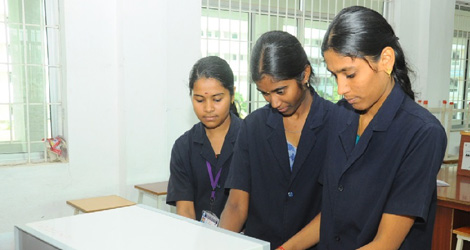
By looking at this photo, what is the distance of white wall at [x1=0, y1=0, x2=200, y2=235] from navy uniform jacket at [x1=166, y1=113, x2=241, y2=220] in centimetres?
192

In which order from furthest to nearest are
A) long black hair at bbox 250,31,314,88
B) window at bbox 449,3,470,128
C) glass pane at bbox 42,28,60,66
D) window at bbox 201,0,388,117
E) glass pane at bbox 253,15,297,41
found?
window at bbox 449,3,470,128 → glass pane at bbox 253,15,297,41 → window at bbox 201,0,388,117 → glass pane at bbox 42,28,60,66 → long black hair at bbox 250,31,314,88

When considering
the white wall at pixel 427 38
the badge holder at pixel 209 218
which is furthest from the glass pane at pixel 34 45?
the white wall at pixel 427 38

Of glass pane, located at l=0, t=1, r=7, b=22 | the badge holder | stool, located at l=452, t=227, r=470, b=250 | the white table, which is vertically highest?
glass pane, located at l=0, t=1, r=7, b=22

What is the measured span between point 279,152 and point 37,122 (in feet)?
8.08

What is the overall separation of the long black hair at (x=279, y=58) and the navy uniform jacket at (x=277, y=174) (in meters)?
0.13

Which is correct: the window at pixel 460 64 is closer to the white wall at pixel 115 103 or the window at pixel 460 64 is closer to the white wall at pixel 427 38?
the white wall at pixel 427 38

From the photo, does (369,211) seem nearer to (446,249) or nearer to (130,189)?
(446,249)

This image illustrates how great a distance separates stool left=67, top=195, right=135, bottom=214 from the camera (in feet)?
9.57

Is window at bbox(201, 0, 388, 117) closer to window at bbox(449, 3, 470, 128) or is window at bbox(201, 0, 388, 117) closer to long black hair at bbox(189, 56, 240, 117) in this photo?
long black hair at bbox(189, 56, 240, 117)

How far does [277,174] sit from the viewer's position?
4.47 ft

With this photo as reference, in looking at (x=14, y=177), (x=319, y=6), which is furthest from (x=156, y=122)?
(x=319, y=6)

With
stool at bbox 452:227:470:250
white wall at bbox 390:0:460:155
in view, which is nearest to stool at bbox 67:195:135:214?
stool at bbox 452:227:470:250

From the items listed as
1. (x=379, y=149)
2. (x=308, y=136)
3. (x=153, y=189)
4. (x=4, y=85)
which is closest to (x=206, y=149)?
(x=308, y=136)

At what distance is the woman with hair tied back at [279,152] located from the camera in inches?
52.1
